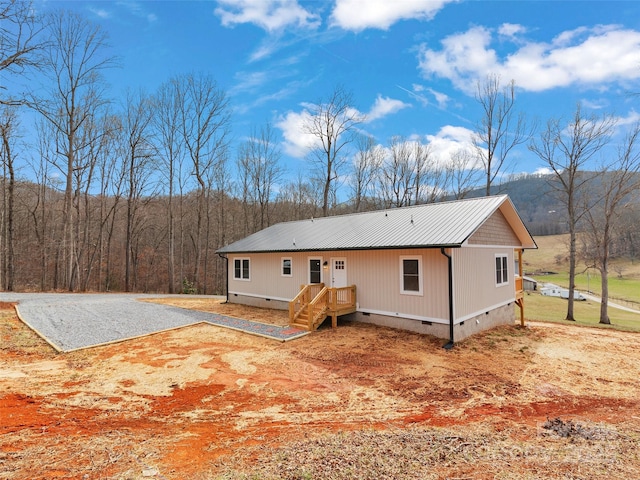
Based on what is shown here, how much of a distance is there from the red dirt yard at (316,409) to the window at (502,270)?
3.39 metres

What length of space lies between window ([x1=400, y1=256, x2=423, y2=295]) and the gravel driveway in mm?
7733

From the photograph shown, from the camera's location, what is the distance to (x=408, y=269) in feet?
33.7

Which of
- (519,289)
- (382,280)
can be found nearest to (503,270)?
(519,289)

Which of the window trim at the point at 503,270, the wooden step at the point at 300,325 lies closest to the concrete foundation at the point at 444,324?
the window trim at the point at 503,270

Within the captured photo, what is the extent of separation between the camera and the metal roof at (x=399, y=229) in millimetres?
9867

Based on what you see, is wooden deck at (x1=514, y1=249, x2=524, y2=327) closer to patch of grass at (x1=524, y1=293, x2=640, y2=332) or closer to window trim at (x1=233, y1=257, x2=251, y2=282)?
patch of grass at (x1=524, y1=293, x2=640, y2=332)

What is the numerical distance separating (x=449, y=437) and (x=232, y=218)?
3279cm

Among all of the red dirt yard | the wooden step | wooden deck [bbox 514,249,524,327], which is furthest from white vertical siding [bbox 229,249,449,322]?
wooden deck [bbox 514,249,524,327]

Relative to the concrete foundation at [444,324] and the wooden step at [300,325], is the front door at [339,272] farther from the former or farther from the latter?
the wooden step at [300,325]

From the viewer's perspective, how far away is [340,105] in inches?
1088

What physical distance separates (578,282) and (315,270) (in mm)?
64088

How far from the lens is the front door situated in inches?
474

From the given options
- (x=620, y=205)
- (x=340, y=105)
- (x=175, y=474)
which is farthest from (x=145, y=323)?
(x=620, y=205)

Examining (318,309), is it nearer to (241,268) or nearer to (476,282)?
(476,282)
